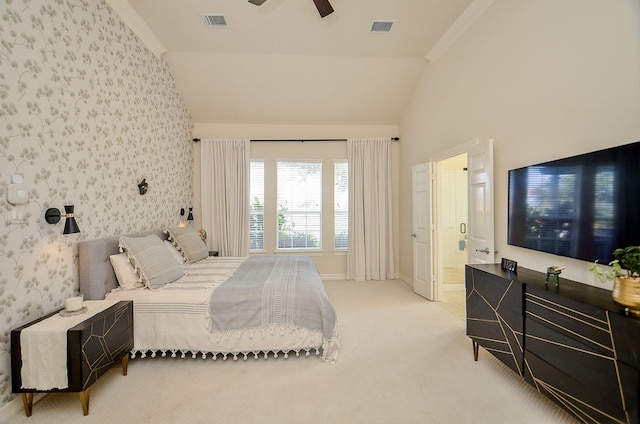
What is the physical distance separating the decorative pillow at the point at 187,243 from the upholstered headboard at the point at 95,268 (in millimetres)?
1051

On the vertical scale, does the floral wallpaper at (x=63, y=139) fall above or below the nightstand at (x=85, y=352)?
above

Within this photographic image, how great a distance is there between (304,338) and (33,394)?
1899mm

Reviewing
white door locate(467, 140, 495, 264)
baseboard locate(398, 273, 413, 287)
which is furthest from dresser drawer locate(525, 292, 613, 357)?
baseboard locate(398, 273, 413, 287)

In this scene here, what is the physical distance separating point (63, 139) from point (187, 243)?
71.0 inches

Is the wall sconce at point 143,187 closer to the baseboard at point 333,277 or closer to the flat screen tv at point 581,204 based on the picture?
the baseboard at point 333,277

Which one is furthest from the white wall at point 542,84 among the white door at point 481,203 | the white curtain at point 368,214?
the white curtain at point 368,214

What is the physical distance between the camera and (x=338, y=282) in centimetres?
503

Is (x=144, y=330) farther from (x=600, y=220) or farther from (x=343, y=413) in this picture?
(x=600, y=220)

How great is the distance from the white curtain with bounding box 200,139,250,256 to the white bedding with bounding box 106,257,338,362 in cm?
248

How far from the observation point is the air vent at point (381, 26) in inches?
138

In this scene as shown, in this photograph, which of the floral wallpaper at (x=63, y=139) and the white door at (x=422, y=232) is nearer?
the floral wallpaper at (x=63, y=139)

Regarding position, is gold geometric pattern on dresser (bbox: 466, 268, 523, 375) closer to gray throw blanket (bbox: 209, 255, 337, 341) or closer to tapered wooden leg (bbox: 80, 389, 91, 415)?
gray throw blanket (bbox: 209, 255, 337, 341)

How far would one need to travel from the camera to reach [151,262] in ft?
8.77

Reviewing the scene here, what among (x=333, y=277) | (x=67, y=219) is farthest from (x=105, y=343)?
(x=333, y=277)
